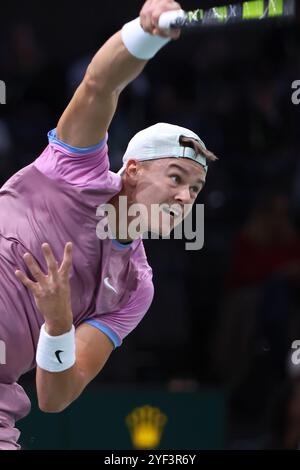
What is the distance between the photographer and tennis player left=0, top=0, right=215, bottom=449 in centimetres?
374

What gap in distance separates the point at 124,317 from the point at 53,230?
0.54 meters

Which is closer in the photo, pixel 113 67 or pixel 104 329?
pixel 113 67

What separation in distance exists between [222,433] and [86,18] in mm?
3730

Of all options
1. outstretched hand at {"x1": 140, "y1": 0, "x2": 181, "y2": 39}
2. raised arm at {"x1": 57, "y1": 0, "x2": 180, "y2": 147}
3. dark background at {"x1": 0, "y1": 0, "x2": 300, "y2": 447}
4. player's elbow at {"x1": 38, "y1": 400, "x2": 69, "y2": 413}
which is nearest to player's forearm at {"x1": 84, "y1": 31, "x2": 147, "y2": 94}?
raised arm at {"x1": 57, "y1": 0, "x2": 180, "y2": 147}

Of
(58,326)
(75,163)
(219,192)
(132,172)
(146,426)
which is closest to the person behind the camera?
(58,326)

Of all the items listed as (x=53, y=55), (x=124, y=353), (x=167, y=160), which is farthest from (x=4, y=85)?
(x=167, y=160)

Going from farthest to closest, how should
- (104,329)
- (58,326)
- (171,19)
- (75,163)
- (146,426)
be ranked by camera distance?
(146,426)
(104,329)
(75,163)
(58,326)
(171,19)

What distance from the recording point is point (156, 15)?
3.35 meters

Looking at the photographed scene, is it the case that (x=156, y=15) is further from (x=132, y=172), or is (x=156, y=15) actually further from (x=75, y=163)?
(x=132, y=172)

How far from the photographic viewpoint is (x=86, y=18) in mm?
8594

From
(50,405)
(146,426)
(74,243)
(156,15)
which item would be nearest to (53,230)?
(74,243)

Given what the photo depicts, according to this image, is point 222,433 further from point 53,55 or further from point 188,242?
point 53,55

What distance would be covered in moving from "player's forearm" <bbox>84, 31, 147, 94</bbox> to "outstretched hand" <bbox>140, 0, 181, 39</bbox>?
→ 135 mm

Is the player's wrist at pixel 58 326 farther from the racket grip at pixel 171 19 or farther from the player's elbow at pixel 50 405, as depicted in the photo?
the racket grip at pixel 171 19
